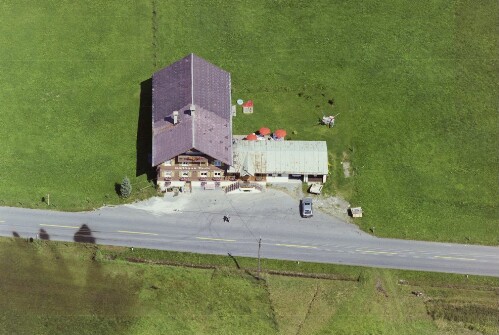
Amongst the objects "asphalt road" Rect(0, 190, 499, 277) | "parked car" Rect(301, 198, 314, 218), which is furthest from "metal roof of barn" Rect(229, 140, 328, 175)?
"asphalt road" Rect(0, 190, 499, 277)

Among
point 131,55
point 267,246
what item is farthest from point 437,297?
point 131,55

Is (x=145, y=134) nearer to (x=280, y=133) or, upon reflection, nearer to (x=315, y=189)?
(x=280, y=133)

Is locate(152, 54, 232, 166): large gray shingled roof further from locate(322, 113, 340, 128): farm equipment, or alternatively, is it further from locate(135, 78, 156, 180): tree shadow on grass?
locate(322, 113, 340, 128): farm equipment

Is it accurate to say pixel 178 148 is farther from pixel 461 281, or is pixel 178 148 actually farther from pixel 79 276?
pixel 461 281

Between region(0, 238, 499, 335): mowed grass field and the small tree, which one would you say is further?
the small tree

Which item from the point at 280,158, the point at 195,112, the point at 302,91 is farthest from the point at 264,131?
the point at 195,112

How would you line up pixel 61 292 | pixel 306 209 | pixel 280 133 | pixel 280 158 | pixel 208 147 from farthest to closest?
1. pixel 280 133
2. pixel 280 158
3. pixel 306 209
4. pixel 208 147
5. pixel 61 292

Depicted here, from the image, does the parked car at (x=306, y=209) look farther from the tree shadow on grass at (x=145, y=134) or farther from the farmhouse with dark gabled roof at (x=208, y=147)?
the tree shadow on grass at (x=145, y=134)
